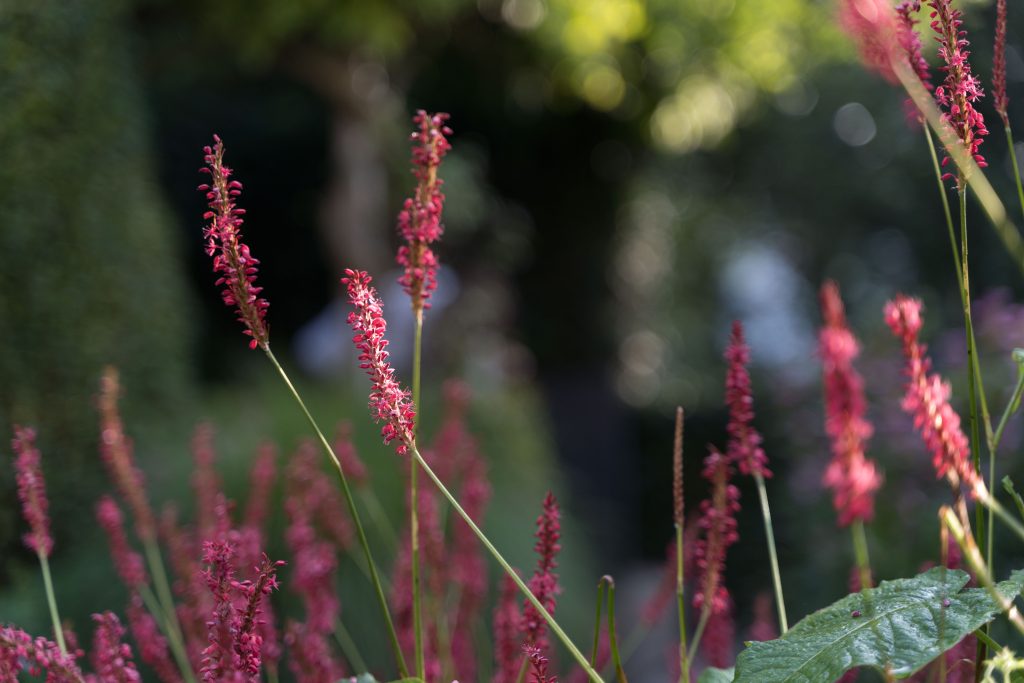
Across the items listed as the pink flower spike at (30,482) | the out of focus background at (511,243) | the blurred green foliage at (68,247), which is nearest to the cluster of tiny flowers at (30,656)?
the pink flower spike at (30,482)

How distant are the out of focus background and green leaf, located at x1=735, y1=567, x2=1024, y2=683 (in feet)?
2.73

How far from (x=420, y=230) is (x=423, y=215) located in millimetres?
15

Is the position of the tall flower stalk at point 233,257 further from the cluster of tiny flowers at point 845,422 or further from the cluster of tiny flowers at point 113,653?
the cluster of tiny flowers at point 845,422

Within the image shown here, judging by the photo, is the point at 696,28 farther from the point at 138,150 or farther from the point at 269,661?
the point at 269,661

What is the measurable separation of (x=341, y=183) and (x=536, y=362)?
2.75 m

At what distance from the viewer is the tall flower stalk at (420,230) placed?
3.32 feet

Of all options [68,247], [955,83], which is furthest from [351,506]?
[68,247]

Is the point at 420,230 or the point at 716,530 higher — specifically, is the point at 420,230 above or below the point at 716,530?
above

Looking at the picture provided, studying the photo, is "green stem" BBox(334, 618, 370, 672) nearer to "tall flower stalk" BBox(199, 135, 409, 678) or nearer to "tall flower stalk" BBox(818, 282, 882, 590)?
"tall flower stalk" BBox(199, 135, 409, 678)

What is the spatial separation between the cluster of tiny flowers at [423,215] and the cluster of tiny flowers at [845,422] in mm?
393

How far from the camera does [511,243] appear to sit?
9234 mm

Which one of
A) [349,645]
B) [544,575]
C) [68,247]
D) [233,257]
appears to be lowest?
[349,645]

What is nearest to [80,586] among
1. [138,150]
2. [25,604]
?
[25,604]

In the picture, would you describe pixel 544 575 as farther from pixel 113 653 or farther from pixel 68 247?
pixel 68 247
